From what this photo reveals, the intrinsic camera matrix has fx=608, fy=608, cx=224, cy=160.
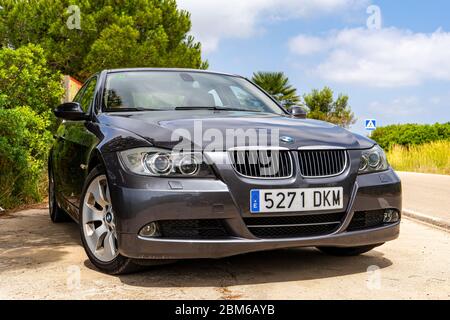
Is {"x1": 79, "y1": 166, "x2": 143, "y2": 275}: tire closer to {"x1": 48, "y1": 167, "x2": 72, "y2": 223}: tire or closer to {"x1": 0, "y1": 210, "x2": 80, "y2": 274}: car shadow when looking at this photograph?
{"x1": 0, "y1": 210, "x2": 80, "y2": 274}: car shadow

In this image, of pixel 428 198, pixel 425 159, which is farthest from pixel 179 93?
pixel 425 159

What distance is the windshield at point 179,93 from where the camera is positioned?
15.8ft

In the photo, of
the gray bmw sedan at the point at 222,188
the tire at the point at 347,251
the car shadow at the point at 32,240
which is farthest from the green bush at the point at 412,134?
the gray bmw sedan at the point at 222,188

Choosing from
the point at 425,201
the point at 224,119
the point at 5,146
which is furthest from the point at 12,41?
the point at 224,119

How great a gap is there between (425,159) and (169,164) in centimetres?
1878

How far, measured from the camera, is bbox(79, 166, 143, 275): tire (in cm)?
387

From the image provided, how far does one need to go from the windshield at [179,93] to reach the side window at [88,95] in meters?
0.24

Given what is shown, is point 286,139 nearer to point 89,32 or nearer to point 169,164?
point 169,164

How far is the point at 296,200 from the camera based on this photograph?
12.0 feet

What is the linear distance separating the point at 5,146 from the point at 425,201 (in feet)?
19.2

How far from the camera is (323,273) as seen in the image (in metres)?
4.07

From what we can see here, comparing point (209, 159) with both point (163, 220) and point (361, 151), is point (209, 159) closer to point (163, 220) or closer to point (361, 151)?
point (163, 220)

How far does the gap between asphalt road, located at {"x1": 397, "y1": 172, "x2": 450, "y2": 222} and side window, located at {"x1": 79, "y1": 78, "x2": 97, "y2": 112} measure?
4116 millimetres

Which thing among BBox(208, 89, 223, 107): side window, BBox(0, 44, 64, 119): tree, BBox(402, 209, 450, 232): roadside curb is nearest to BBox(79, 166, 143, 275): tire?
BBox(208, 89, 223, 107): side window
